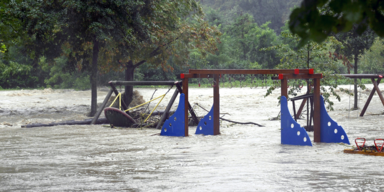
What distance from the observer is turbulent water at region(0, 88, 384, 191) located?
5.65m

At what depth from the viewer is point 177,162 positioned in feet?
24.1

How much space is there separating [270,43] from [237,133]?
41.9m

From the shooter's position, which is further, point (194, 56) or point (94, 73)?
point (194, 56)

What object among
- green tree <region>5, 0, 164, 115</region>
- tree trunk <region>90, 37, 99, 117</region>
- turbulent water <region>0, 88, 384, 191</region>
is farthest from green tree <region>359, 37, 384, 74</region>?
turbulent water <region>0, 88, 384, 191</region>

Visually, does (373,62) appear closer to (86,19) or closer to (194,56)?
(194,56)

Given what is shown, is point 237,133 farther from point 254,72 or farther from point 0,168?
point 0,168

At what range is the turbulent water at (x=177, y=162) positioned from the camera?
5.65 metres

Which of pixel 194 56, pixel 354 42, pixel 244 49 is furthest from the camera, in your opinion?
pixel 244 49

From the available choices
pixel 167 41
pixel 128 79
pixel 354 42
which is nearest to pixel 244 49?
pixel 128 79

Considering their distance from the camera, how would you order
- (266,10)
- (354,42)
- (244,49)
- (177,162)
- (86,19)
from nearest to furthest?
(177,162)
(86,19)
(354,42)
(244,49)
(266,10)

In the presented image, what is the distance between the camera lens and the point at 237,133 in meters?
12.0

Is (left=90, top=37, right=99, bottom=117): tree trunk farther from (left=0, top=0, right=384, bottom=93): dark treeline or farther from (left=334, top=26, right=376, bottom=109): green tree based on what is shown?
(left=334, top=26, right=376, bottom=109): green tree

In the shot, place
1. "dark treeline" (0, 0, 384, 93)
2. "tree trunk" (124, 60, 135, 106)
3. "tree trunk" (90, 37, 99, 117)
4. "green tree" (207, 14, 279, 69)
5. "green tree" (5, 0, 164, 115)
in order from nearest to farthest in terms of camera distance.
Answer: "dark treeline" (0, 0, 384, 93) → "green tree" (5, 0, 164, 115) → "tree trunk" (90, 37, 99, 117) → "tree trunk" (124, 60, 135, 106) → "green tree" (207, 14, 279, 69)

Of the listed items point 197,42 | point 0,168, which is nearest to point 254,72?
point 0,168
